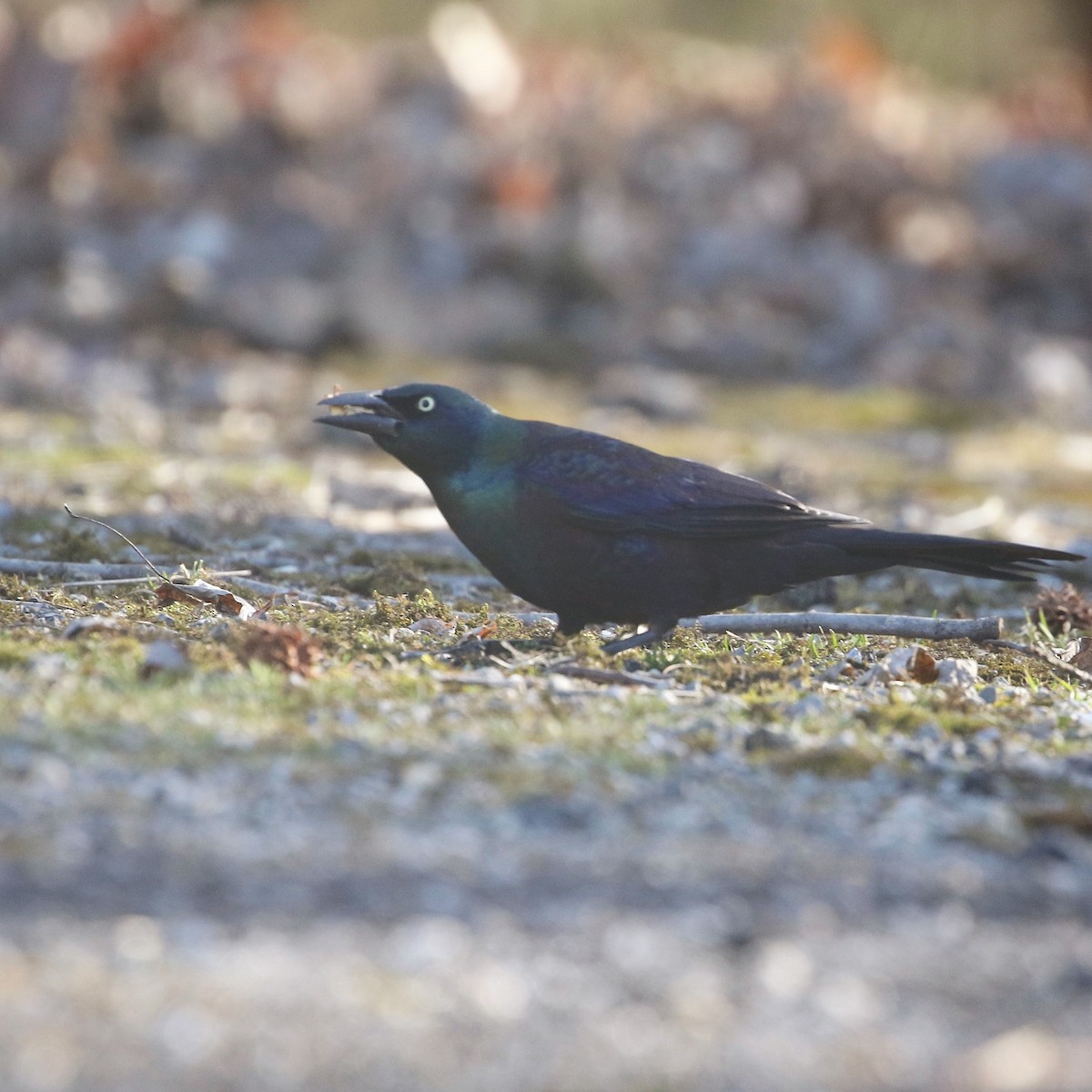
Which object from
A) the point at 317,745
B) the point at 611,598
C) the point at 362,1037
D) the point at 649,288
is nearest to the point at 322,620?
the point at 611,598

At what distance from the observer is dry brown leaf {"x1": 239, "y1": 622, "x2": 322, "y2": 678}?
4133 millimetres

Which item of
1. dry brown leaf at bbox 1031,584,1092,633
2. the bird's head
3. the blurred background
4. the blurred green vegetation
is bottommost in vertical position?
dry brown leaf at bbox 1031,584,1092,633

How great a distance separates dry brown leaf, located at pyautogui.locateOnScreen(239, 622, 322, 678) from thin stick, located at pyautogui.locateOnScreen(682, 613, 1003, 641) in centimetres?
138

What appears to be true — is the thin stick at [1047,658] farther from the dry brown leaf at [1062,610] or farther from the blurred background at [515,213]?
the blurred background at [515,213]

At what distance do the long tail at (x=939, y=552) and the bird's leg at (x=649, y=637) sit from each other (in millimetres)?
475

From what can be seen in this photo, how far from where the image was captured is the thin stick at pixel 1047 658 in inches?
188

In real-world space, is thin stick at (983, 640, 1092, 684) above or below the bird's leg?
above

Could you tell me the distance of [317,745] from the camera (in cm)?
361

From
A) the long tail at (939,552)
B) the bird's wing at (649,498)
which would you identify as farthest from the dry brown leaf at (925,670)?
the bird's wing at (649,498)

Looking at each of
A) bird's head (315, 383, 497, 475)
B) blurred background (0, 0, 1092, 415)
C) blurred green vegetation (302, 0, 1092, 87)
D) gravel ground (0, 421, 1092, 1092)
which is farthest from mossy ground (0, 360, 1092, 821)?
blurred green vegetation (302, 0, 1092, 87)

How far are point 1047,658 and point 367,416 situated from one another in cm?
189

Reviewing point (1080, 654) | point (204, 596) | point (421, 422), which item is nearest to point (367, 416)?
point (421, 422)

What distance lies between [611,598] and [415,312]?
8.85m

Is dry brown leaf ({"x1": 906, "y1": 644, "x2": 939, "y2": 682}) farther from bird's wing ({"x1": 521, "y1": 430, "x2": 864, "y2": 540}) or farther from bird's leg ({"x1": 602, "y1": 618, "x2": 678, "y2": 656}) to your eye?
bird's leg ({"x1": 602, "y1": 618, "x2": 678, "y2": 656})
